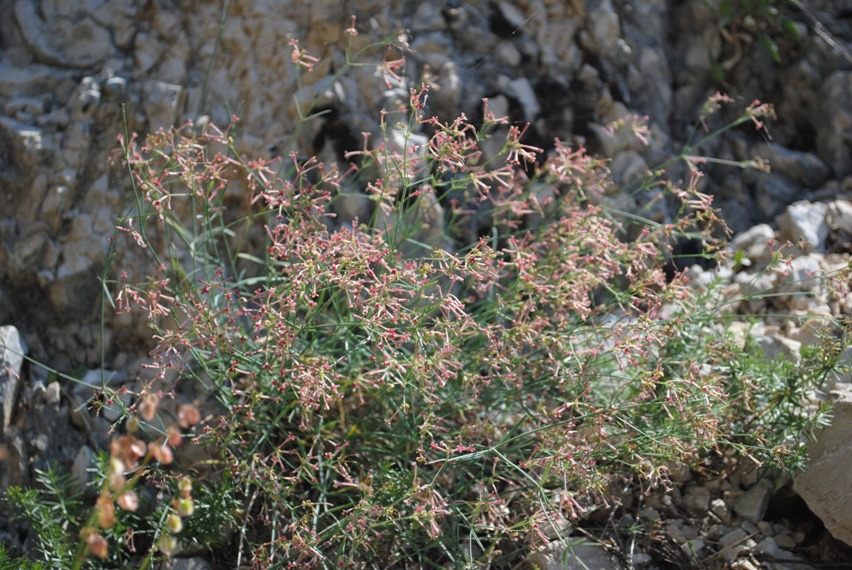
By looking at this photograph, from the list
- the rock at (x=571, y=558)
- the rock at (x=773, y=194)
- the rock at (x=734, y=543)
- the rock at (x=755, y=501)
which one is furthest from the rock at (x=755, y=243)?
the rock at (x=571, y=558)

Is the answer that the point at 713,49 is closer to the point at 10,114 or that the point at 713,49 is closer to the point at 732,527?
the point at 732,527

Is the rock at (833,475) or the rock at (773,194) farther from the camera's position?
the rock at (773,194)

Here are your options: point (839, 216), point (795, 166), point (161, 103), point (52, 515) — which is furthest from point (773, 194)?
point (52, 515)

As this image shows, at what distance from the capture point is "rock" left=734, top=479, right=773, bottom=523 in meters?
2.53

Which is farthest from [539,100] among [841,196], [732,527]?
[732,527]

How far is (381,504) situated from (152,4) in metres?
2.10

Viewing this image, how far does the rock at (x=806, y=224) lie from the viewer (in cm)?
339

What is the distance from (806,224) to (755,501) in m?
1.37

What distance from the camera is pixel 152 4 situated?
10.5ft

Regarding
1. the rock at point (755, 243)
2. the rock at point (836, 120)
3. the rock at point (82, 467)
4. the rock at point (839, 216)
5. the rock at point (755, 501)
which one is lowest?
the rock at point (82, 467)

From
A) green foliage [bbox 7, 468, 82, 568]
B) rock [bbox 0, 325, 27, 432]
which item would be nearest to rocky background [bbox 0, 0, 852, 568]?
rock [bbox 0, 325, 27, 432]

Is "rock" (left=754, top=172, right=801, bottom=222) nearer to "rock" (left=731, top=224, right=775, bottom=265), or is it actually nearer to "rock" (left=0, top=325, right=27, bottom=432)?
"rock" (left=731, top=224, right=775, bottom=265)

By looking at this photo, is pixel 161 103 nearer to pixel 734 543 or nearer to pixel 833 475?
pixel 734 543

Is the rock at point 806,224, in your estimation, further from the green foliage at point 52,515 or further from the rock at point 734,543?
the green foliage at point 52,515
